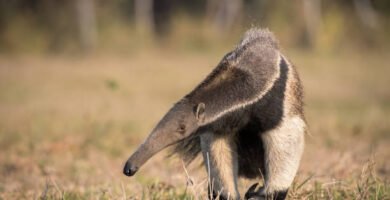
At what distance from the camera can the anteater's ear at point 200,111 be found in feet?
13.1

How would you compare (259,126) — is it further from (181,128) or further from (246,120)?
(181,128)

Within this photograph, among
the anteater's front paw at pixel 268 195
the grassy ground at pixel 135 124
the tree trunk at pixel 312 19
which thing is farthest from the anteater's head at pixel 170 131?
the tree trunk at pixel 312 19

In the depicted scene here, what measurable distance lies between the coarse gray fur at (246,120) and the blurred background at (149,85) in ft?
1.03

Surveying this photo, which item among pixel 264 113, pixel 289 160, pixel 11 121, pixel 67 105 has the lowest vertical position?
pixel 67 105

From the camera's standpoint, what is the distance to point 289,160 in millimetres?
4461

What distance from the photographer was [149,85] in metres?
19.5

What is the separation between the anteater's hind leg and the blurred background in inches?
12.0

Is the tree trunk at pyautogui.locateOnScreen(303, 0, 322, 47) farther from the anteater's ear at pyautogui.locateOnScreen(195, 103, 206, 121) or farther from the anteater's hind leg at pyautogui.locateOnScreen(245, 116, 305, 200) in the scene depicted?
the anteater's ear at pyautogui.locateOnScreen(195, 103, 206, 121)

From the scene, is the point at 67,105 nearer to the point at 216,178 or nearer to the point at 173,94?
the point at 173,94

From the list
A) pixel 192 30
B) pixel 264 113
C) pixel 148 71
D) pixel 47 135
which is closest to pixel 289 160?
pixel 264 113

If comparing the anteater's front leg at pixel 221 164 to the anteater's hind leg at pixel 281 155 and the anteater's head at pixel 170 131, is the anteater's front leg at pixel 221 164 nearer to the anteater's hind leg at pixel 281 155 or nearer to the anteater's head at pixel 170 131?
the anteater's hind leg at pixel 281 155

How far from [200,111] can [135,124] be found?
7298 millimetres

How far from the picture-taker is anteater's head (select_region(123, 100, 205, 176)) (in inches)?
151

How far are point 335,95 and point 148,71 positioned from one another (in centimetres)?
680
